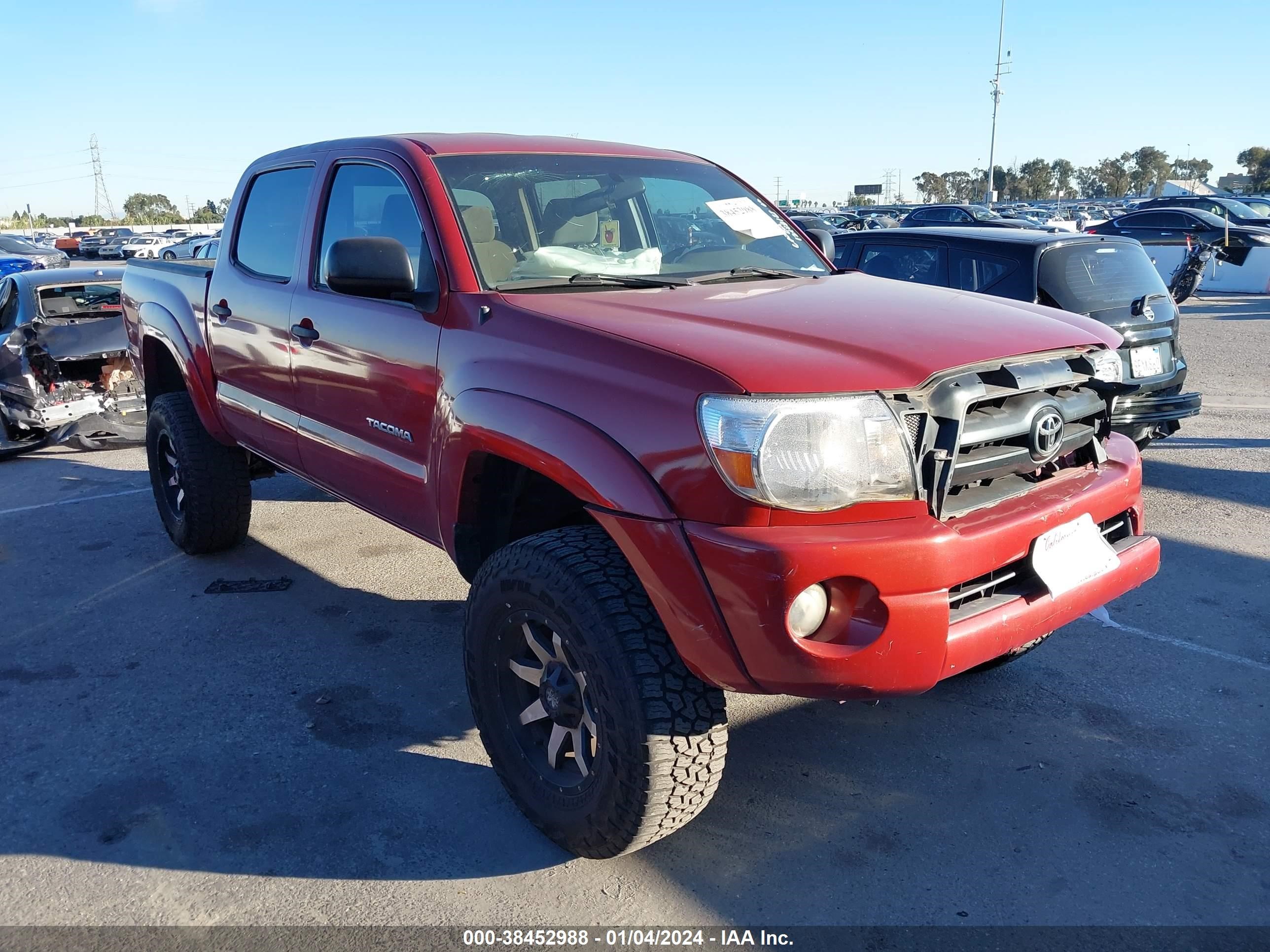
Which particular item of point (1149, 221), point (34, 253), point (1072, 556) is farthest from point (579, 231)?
point (34, 253)

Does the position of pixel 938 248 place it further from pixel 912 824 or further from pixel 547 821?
pixel 547 821

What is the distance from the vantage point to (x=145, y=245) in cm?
4038

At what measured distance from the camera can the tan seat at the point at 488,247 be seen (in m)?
3.01

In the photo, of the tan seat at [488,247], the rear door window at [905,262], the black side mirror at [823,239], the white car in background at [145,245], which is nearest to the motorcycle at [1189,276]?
the rear door window at [905,262]

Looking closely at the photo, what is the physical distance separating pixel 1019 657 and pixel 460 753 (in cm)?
219

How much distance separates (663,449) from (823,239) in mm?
2439

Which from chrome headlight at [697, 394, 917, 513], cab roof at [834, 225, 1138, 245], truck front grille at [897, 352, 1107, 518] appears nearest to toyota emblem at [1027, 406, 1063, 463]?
truck front grille at [897, 352, 1107, 518]

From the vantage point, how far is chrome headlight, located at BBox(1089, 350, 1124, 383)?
2746 millimetres

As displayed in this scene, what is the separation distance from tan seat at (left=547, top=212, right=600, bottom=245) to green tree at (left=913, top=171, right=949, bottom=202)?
94.3 m

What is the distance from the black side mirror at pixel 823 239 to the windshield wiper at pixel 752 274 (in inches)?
26.3

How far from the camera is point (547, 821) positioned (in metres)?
2.67

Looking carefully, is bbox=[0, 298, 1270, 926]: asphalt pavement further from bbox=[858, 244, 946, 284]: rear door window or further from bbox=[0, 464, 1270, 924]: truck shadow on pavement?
bbox=[858, 244, 946, 284]: rear door window

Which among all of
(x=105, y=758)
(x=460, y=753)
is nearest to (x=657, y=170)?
(x=460, y=753)

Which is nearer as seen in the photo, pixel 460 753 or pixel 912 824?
pixel 912 824
